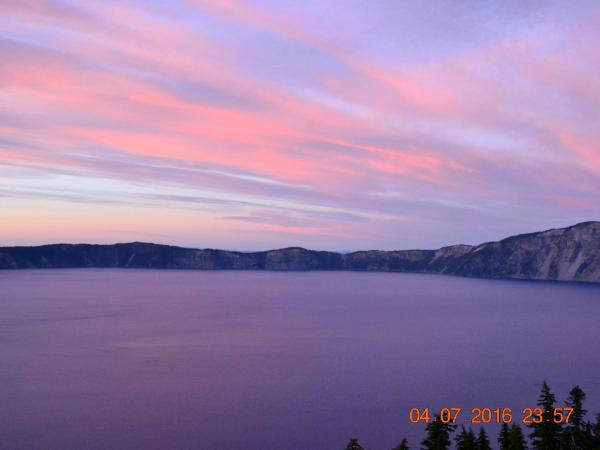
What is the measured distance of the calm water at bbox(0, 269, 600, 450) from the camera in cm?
4522

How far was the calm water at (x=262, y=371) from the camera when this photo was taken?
1780 inches

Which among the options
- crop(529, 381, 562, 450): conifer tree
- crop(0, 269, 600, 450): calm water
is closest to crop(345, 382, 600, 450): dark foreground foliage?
crop(529, 381, 562, 450): conifer tree

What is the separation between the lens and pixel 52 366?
67688 mm

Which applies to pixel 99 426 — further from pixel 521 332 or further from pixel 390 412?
pixel 521 332

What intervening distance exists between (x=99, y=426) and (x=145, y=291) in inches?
5975

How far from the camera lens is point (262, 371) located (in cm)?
6656
